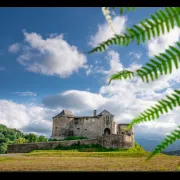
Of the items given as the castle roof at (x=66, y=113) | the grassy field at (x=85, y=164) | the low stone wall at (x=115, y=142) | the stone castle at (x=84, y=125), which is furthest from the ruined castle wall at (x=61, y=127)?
the grassy field at (x=85, y=164)

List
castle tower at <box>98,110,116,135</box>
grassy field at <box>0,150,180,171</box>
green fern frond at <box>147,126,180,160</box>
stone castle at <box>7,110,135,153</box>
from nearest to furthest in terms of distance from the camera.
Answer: green fern frond at <box>147,126,180,160</box>
grassy field at <box>0,150,180,171</box>
castle tower at <box>98,110,116,135</box>
stone castle at <box>7,110,135,153</box>

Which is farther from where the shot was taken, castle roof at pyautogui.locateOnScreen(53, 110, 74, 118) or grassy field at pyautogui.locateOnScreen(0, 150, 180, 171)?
castle roof at pyautogui.locateOnScreen(53, 110, 74, 118)

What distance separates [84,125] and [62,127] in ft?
13.5

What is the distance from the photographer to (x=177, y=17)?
833 millimetres

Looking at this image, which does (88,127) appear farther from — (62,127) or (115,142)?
(115,142)

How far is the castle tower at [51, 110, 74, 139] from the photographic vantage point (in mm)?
53375

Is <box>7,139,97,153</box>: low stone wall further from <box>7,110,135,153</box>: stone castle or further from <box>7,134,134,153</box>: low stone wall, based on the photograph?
<box>7,110,135,153</box>: stone castle

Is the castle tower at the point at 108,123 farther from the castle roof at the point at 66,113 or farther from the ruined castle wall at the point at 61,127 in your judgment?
the castle roof at the point at 66,113

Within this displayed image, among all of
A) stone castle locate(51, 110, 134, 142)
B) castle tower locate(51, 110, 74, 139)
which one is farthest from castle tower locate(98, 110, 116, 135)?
castle tower locate(51, 110, 74, 139)

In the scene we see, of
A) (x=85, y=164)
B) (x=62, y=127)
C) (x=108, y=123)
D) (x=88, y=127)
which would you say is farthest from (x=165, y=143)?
(x=62, y=127)
